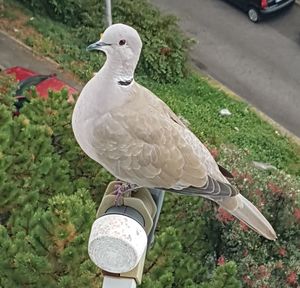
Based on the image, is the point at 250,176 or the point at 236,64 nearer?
the point at 250,176

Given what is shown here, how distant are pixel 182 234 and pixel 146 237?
4405 mm

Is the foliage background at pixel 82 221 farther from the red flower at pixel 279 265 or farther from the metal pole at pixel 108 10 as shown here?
the metal pole at pixel 108 10

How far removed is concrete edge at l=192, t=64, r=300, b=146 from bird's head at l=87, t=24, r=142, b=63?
445 inches

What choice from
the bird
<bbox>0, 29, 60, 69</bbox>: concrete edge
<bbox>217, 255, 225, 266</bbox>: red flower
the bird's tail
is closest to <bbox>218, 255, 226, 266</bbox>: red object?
<bbox>217, 255, 225, 266</bbox>: red flower

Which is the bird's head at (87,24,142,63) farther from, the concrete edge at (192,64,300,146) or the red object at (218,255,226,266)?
the concrete edge at (192,64,300,146)

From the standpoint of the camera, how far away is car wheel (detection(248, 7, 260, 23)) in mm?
18487

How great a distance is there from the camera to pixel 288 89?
55.1 ft

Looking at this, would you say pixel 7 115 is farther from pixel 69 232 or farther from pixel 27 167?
pixel 69 232

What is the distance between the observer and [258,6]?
18.3 m

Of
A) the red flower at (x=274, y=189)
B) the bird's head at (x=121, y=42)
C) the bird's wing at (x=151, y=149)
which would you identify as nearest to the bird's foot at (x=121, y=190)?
the bird's wing at (x=151, y=149)

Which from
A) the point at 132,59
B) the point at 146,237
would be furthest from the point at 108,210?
the point at 132,59

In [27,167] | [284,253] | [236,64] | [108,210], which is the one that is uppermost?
[108,210]

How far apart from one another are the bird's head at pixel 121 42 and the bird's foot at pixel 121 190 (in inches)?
28.0

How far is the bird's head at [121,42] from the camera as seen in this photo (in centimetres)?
447
